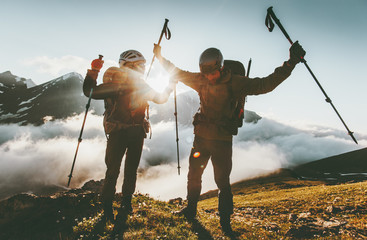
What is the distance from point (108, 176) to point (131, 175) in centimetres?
90

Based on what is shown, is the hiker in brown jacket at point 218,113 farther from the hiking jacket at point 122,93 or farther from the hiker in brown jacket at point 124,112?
the hiking jacket at point 122,93

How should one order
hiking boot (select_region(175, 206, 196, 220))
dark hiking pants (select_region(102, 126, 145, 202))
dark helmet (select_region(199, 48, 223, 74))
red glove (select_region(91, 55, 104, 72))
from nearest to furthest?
1. dark hiking pants (select_region(102, 126, 145, 202))
2. dark helmet (select_region(199, 48, 223, 74))
3. red glove (select_region(91, 55, 104, 72))
4. hiking boot (select_region(175, 206, 196, 220))

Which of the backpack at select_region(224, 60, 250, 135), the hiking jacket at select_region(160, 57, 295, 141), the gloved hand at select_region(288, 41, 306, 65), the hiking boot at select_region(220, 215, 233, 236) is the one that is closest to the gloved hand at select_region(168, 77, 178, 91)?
the hiking jacket at select_region(160, 57, 295, 141)

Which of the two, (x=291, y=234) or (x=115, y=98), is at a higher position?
(x=115, y=98)

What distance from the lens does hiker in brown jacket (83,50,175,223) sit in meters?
6.23

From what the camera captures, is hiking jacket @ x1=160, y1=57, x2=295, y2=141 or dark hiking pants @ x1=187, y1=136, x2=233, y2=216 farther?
dark hiking pants @ x1=187, y1=136, x2=233, y2=216

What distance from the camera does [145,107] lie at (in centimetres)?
712

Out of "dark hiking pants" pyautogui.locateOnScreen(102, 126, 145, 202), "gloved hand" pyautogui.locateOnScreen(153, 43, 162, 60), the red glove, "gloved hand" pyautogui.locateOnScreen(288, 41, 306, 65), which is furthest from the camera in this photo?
"gloved hand" pyautogui.locateOnScreen(153, 43, 162, 60)

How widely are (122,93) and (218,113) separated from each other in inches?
130

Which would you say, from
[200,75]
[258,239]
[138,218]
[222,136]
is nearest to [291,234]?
[258,239]

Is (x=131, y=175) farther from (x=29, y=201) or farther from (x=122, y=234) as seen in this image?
(x=29, y=201)

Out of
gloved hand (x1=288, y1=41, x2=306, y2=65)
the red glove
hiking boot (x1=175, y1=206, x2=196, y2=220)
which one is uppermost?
the red glove

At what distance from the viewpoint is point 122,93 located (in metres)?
6.45

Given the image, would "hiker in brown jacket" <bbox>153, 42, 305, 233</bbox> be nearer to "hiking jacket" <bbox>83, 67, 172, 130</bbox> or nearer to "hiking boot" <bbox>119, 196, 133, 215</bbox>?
"hiking jacket" <bbox>83, 67, 172, 130</bbox>
